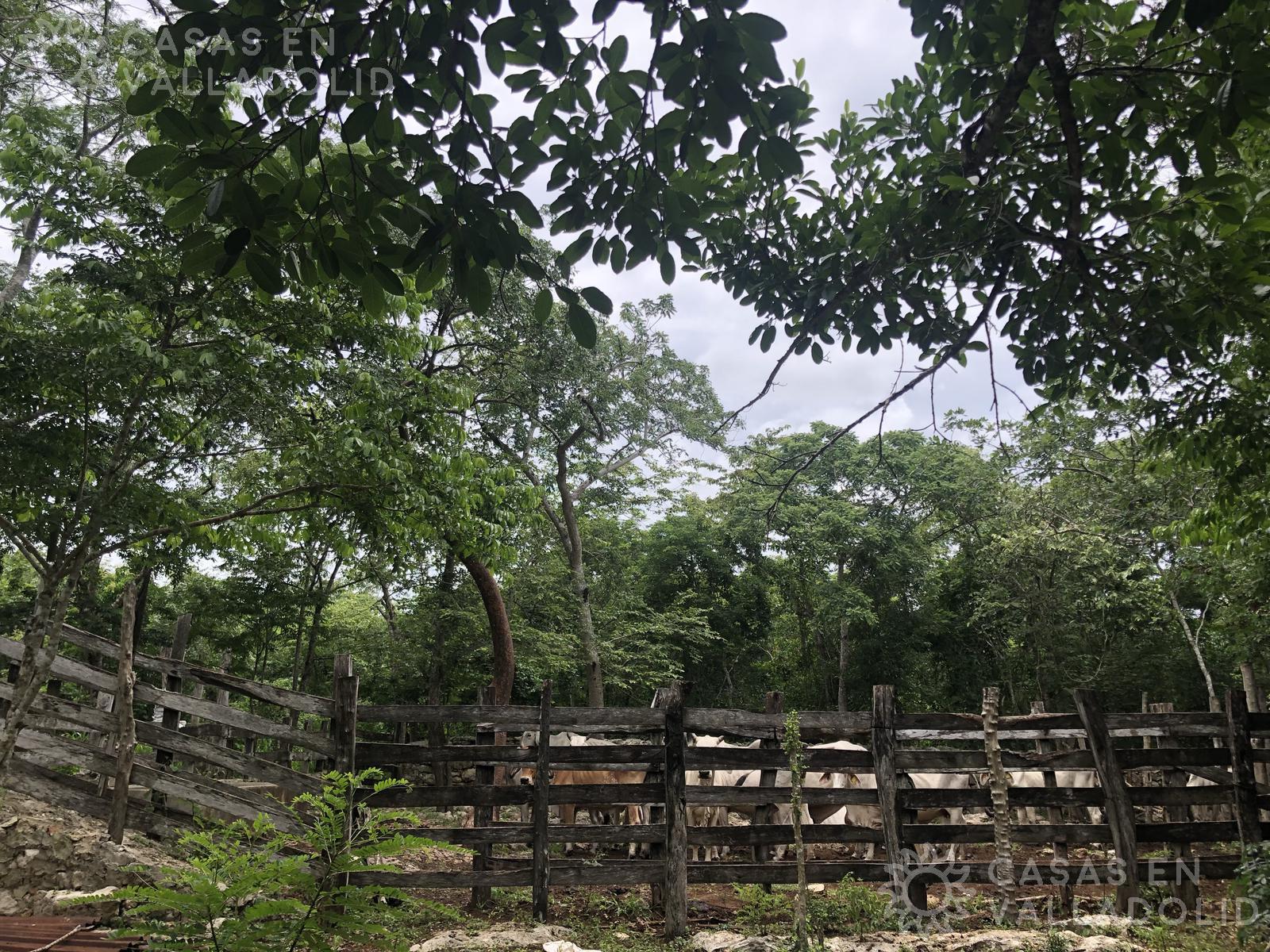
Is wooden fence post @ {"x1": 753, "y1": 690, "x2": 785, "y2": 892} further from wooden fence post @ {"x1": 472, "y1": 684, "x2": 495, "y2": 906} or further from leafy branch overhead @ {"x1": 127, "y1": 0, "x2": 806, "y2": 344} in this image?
leafy branch overhead @ {"x1": 127, "y1": 0, "x2": 806, "y2": 344}

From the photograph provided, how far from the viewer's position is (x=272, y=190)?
209 cm

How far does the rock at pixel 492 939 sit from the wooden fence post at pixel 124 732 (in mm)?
3150

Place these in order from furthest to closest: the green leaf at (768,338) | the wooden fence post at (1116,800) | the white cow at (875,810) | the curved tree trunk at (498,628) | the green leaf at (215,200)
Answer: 1. the curved tree trunk at (498,628)
2. the white cow at (875,810)
3. the wooden fence post at (1116,800)
4. the green leaf at (768,338)
5. the green leaf at (215,200)

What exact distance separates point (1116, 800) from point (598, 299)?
6.86 metres

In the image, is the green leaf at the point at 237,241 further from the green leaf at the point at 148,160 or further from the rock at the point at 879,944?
the rock at the point at 879,944

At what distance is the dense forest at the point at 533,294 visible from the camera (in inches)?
82.5

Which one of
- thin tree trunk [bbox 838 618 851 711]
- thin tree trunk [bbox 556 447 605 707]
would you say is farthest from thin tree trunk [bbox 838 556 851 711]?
thin tree trunk [bbox 556 447 605 707]

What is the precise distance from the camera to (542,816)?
6.55 m

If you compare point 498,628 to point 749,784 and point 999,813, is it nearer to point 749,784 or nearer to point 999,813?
point 749,784

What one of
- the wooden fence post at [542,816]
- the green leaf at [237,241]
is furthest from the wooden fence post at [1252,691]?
the green leaf at [237,241]

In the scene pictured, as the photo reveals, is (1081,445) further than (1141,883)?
Yes

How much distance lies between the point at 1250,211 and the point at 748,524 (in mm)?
21007

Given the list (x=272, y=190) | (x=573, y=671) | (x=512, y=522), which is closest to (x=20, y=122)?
(x=272, y=190)

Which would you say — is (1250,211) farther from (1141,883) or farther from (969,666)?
(969,666)
